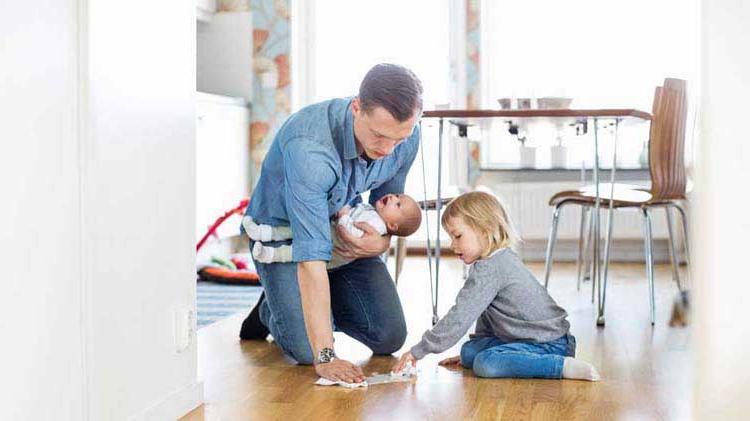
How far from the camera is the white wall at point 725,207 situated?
5.46 ft

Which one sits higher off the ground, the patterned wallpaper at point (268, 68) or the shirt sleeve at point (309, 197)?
the patterned wallpaper at point (268, 68)

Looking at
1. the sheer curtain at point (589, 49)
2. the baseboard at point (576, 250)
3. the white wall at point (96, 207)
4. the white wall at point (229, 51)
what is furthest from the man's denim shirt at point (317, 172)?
the white wall at point (229, 51)

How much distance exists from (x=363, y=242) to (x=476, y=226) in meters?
0.34

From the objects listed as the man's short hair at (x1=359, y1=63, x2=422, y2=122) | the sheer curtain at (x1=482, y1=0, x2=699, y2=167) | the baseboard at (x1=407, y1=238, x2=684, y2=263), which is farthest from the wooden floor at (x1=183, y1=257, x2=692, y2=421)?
the sheer curtain at (x1=482, y1=0, x2=699, y2=167)

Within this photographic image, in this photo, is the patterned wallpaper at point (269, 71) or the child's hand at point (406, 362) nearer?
the child's hand at point (406, 362)

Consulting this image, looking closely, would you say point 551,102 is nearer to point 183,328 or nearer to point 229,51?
point 183,328

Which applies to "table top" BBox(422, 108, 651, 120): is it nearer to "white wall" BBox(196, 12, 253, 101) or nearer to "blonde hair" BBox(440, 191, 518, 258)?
"blonde hair" BBox(440, 191, 518, 258)

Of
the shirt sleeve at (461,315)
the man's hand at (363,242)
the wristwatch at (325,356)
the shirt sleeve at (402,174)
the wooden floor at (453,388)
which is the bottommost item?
the wooden floor at (453,388)

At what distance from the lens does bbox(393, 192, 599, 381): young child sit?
2.96 m

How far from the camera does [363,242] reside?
3.21 m

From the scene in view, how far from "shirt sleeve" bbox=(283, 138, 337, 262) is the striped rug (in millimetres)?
1281

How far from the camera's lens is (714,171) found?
168 centimetres

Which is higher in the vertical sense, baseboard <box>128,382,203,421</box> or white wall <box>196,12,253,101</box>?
white wall <box>196,12,253,101</box>

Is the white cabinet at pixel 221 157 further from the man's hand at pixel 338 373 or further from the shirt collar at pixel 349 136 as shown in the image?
the man's hand at pixel 338 373
